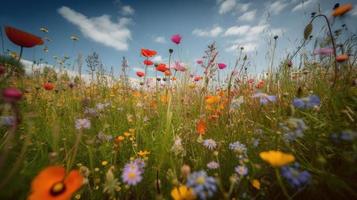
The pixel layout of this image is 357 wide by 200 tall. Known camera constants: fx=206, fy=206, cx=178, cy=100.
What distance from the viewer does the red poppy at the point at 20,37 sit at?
1.02 meters

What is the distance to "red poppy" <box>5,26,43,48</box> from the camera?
102cm

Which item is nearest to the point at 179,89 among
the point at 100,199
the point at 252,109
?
the point at 252,109

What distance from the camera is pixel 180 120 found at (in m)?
1.89

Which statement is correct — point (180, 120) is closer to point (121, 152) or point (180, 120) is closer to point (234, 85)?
point (121, 152)

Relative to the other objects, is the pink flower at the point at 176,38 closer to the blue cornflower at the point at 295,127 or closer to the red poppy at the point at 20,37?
the red poppy at the point at 20,37

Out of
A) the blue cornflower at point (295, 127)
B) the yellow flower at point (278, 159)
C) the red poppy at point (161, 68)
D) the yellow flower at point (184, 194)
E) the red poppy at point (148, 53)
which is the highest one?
the red poppy at point (148, 53)

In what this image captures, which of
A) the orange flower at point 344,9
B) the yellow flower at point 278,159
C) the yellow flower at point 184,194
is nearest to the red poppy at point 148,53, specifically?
the orange flower at point 344,9

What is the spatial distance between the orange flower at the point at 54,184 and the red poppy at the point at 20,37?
728 millimetres

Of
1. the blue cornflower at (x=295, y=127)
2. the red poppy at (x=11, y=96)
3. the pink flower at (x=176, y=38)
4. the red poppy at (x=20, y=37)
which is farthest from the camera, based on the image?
the pink flower at (x=176, y=38)

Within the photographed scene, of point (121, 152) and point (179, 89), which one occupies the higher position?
point (179, 89)

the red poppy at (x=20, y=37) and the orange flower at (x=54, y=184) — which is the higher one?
the red poppy at (x=20, y=37)

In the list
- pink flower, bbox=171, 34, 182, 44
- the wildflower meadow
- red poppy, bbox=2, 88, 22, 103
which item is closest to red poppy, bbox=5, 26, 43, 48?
the wildflower meadow

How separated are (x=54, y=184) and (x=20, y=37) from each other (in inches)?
31.0

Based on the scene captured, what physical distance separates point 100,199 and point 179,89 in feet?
4.65
